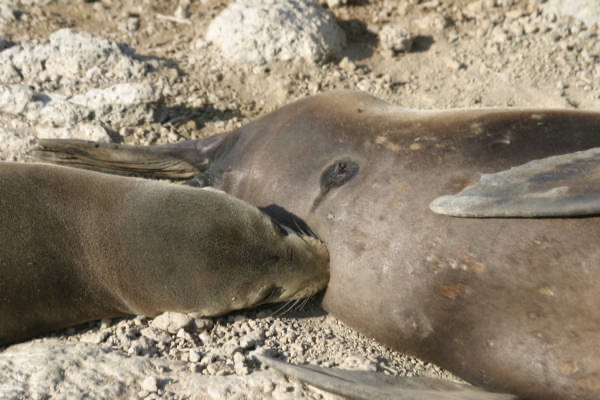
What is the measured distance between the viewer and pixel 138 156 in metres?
3.77

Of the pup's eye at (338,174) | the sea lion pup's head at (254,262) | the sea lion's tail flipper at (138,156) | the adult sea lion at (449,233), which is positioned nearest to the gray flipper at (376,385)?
the adult sea lion at (449,233)

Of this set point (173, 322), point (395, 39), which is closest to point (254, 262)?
point (173, 322)

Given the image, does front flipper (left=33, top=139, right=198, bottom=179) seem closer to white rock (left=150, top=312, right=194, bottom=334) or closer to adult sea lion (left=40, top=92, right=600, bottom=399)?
adult sea lion (left=40, top=92, right=600, bottom=399)

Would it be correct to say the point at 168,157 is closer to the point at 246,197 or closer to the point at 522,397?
the point at 246,197

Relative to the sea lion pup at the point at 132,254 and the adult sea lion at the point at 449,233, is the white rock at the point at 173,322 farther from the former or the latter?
the adult sea lion at the point at 449,233

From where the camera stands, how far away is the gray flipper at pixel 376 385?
2.25 metres

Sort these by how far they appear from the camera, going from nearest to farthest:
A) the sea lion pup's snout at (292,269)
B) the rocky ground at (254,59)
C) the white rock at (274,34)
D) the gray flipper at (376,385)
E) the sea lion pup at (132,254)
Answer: the gray flipper at (376,385) → the sea lion pup at (132,254) → the sea lion pup's snout at (292,269) → the rocky ground at (254,59) → the white rock at (274,34)

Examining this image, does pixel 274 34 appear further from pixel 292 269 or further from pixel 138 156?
pixel 292 269

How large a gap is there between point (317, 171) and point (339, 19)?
222 cm

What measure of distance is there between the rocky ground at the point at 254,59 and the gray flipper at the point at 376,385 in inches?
85.8

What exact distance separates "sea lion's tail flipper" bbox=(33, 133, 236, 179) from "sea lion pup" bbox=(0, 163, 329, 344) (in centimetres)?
67

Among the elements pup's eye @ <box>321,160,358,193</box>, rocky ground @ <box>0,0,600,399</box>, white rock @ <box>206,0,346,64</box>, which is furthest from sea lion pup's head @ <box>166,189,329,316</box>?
white rock @ <box>206,0,346,64</box>

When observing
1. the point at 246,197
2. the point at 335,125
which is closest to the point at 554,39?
the point at 335,125

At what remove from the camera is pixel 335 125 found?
3.28 m
